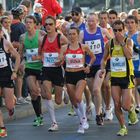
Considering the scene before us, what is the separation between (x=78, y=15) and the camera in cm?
1191

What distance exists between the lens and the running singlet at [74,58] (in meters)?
10.2

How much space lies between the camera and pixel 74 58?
1022cm

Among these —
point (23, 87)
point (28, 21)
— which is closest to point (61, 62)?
point (28, 21)

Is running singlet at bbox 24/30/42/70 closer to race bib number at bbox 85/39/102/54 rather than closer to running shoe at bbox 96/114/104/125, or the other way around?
race bib number at bbox 85/39/102/54

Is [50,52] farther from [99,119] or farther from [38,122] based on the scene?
[99,119]

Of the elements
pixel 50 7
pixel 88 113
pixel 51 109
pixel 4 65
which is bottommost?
pixel 88 113

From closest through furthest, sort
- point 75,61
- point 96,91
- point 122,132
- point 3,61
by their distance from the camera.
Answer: point 122,132 < point 3,61 < point 75,61 < point 96,91

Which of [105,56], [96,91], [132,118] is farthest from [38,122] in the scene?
[105,56]

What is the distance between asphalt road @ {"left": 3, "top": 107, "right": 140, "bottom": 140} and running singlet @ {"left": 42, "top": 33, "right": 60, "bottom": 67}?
3.90 feet

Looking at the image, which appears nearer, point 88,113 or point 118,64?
point 118,64

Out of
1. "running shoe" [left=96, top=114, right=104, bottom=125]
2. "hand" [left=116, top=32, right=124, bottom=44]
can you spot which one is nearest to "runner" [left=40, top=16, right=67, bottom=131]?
"running shoe" [left=96, top=114, right=104, bottom=125]

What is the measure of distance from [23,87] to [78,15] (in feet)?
9.17

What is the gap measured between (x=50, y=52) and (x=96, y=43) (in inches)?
39.9

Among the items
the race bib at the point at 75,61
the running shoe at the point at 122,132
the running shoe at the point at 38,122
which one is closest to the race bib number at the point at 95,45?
the race bib at the point at 75,61
